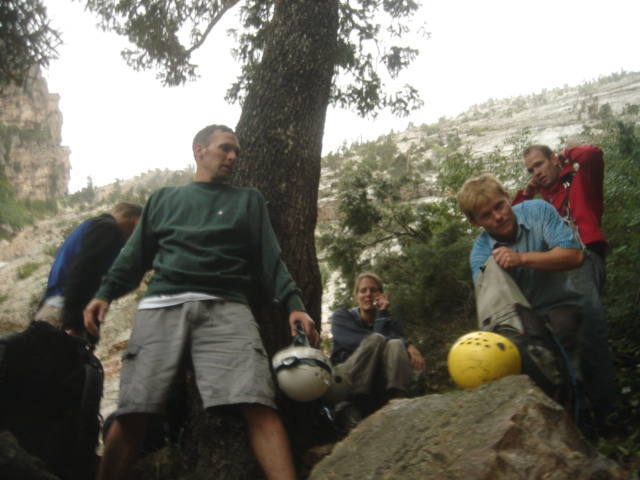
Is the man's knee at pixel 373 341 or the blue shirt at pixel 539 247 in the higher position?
the blue shirt at pixel 539 247

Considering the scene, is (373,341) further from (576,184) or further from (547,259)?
(576,184)

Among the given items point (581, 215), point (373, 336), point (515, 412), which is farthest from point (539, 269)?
point (373, 336)

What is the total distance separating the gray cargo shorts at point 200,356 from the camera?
8.24ft

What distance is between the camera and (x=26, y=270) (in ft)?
66.8

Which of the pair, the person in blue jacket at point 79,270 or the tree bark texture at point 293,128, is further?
the tree bark texture at point 293,128

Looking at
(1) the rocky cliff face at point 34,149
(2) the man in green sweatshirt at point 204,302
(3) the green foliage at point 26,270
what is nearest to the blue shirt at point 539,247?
(2) the man in green sweatshirt at point 204,302

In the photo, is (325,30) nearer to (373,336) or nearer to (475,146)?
(373,336)

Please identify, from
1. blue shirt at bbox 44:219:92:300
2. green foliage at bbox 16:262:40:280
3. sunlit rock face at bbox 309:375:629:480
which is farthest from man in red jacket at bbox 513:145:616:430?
green foliage at bbox 16:262:40:280

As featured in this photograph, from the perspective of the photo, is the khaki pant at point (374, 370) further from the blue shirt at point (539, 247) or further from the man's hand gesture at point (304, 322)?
the blue shirt at point (539, 247)

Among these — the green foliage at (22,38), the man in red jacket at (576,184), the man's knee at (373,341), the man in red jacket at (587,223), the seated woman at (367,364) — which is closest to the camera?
the man in red jacket at (587,223)

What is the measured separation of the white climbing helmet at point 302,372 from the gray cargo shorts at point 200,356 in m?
0.09

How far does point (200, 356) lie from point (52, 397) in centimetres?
96

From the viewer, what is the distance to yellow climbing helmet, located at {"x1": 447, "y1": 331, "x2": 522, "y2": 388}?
2.43 m

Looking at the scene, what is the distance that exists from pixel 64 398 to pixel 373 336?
2.13 meters
